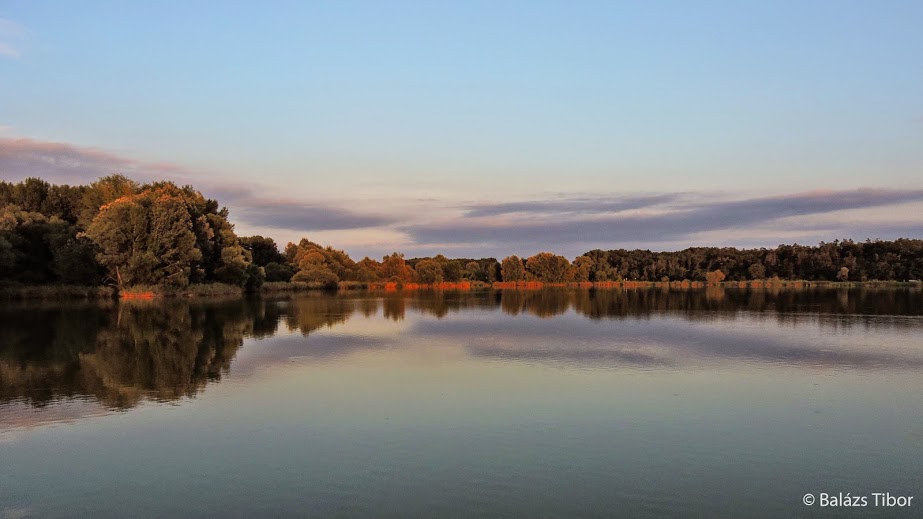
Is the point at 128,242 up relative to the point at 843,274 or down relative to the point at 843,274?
up

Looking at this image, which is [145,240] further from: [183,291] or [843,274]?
[843,274]

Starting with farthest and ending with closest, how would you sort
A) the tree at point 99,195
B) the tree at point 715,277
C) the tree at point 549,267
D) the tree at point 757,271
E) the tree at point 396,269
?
1. the tree at point 757,271
2. the tree at point 715,277
3. the tree at point 549,267
4. the tree at point 396,269
5. the tree at point 99,195

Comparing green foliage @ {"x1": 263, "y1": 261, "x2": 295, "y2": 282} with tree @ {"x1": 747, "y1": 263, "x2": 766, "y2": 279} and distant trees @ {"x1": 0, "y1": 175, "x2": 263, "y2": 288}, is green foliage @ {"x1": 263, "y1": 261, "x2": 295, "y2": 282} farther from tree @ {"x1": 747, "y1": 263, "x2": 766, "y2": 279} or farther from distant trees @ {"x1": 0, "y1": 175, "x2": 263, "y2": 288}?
tree @ {"x1": 747, "y1": 263, "x2": 766, "y2": 279}

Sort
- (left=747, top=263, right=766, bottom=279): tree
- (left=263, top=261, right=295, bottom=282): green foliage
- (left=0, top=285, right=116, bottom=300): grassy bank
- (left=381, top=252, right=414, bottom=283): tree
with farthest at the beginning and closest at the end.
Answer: (left=747, top=263, right=766, bottom=279): tree → (left=381, top=252, right=414, bottom=283): tree → (left=263, top=261, right=295, bottom=282): green foliage → (left=0, top=285, right=116, bottom=300): grassy bank

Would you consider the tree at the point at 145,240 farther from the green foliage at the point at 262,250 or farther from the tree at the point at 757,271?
the tree at the point at 757,271

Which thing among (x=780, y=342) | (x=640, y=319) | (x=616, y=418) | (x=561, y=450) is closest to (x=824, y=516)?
(x=561, y=450)

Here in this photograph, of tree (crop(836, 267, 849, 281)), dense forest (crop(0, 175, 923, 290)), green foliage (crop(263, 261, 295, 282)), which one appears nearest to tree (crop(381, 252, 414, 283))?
dense forest (crop(0, 175, 923, 290))

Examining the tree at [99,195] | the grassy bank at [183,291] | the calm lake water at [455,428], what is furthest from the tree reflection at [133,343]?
the tree at [99,195]

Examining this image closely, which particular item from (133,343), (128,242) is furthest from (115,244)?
(133,343)

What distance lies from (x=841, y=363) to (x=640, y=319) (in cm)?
2126

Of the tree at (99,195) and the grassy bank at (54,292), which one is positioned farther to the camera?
the tree at (99,195)

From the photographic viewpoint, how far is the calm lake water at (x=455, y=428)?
949 centimetres

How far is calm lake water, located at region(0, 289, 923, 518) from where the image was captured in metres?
9.49

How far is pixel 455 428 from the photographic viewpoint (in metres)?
13.6
